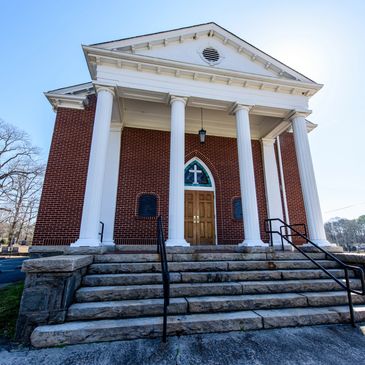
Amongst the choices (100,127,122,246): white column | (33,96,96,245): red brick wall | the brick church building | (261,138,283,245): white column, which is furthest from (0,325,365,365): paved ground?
(261,138,283,245): white column

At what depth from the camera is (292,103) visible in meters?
7.36

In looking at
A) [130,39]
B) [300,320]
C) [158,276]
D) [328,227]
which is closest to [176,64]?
[130,39]

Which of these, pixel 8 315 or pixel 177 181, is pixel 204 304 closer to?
pixel 8 315

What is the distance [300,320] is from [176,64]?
264 inches

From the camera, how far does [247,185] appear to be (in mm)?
6250

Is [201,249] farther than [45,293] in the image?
Yes

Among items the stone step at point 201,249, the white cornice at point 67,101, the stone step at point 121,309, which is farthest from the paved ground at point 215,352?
the white cornice at point 67,101

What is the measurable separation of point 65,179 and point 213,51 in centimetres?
669

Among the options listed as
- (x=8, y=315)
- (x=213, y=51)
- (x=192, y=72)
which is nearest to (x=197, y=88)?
(x=192, y=72)

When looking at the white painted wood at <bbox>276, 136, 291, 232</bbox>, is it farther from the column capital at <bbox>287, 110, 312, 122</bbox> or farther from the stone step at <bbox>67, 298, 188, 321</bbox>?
the stone step at <bbox>67, 298, 188, 321</bbox>

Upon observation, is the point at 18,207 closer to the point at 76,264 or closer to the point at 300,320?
the point at 76,264

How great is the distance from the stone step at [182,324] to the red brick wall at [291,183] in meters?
6.23

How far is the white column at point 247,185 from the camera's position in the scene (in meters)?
5.91

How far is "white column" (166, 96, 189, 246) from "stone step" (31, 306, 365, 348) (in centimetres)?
249
